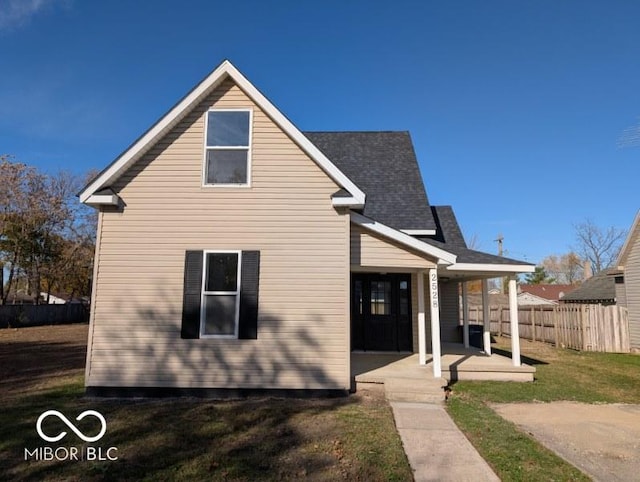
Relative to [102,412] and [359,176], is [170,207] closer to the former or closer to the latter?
[102,412]

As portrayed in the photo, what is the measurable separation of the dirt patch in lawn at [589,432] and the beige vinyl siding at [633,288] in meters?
10.3

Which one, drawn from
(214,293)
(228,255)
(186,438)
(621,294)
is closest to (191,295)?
(214,293)

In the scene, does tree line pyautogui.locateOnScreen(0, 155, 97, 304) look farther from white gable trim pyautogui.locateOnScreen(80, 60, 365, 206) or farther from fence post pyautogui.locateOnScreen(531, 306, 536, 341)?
fence post pyautogui.locateOnScreen(531, 306, 536, 341)

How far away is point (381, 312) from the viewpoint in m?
11.5

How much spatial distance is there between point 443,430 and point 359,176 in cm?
857

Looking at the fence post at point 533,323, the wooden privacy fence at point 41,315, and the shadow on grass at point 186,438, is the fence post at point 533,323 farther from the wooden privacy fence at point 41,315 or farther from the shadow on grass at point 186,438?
the wooden privacy fence at point 41,315

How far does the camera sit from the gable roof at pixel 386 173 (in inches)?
445

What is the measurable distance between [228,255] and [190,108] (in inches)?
118

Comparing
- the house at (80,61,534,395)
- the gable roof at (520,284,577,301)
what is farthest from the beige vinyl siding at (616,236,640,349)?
the gable roof at (520,284,577,301)

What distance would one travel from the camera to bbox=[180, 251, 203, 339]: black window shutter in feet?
24.7

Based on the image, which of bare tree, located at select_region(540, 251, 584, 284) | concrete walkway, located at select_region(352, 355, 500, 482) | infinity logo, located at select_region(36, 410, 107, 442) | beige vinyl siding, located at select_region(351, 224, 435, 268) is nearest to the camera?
concrete walkway, located at select_region(352, 355, 500, 482)

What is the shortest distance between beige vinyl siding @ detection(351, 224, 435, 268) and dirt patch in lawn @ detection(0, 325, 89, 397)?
6.81m

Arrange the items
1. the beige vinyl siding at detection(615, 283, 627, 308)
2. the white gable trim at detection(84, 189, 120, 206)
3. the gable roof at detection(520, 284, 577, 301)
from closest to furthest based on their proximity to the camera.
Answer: the white gable trim at detection(84, 189, 120, 206)
the beige vinyl siding at detection(615, 283, 627, 308)
the gable roof at detection(520, 284, 577, 301)

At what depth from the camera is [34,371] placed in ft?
32.8
